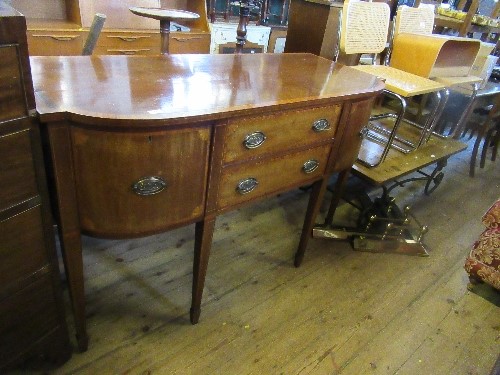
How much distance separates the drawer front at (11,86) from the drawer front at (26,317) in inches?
17.0

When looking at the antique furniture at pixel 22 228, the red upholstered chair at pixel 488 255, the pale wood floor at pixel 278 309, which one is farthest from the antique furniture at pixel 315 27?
the antique furniture at pixel 22 228

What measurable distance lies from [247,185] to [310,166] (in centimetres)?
28

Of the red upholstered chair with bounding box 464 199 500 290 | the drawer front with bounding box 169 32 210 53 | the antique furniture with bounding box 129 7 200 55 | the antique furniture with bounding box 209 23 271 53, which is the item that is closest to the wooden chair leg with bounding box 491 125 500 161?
the red upholstered chair with bounding box 464 199 500 290

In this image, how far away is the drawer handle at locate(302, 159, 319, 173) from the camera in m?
1.21

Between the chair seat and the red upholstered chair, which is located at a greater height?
the chair seat

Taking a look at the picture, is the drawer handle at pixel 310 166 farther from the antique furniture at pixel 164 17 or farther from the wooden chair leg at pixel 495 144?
the wooden chair leg at pixel 495 144

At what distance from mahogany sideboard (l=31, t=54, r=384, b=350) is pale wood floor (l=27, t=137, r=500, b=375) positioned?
5.2 inches

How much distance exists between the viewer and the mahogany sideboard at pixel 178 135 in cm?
76

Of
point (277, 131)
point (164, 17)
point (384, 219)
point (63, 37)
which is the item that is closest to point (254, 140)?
point (277, 131)

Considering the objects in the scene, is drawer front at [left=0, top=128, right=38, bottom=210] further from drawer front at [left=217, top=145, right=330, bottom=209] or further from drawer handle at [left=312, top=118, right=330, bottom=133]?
drawer handle at [left=312, top=118, right=330, bottom=133]

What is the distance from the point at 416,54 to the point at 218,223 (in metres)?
1.30

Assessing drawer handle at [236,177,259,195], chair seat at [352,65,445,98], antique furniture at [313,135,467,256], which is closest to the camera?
drawer handle at [236,177,259,195]

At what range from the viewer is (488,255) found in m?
1.60

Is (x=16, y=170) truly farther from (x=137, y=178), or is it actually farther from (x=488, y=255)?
(x=488, y=255)
